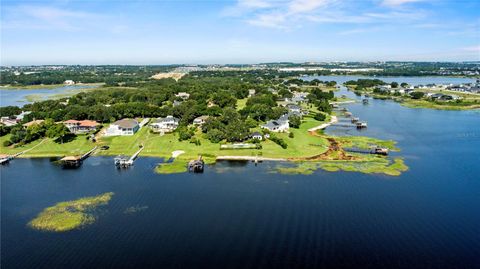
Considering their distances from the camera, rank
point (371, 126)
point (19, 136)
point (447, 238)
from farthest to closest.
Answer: point (371, 126) < point (19, 136) < point (447, 238)

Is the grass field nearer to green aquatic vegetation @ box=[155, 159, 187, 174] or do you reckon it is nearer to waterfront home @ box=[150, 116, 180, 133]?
green aquatic vegetation @ box=[155, 159, 187, 174]

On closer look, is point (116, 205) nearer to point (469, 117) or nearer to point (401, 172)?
point (401, 172)

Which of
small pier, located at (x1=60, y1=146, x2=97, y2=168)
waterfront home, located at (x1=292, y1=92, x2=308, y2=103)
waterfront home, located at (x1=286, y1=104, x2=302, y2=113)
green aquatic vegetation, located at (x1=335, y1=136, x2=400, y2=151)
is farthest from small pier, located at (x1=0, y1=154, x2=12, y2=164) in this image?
waterfront home, located at (x1=292, y1=92, x2=308, y2=103)

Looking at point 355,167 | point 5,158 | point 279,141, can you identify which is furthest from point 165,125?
point 355,167

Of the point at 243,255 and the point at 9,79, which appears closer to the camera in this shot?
the point at 243,255

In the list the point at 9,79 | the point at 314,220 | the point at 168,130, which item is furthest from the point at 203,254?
the point at 9,79

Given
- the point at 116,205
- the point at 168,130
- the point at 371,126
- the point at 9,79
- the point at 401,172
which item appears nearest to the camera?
the point at 116,205
